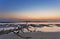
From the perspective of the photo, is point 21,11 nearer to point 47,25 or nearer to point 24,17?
point 24,17

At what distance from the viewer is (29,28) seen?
1.60m

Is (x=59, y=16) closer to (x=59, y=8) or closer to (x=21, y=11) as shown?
(x=59, y=8)

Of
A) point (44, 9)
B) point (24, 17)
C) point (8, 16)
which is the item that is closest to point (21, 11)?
point (24, 17)

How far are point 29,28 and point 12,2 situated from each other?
459 mm

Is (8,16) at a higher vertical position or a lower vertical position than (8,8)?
lower

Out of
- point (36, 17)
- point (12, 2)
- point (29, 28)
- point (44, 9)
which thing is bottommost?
point (29, 28)

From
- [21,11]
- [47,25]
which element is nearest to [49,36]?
[47,25]

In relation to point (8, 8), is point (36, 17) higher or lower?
lower

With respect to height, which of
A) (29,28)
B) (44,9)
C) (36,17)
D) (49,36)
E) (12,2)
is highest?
(12,2)

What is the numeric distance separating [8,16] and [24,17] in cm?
23

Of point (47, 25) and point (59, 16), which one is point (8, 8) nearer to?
point (47, 25)

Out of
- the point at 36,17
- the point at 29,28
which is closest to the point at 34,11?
the point at 36,17

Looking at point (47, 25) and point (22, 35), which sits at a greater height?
point (47, 25)

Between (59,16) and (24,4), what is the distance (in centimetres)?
55
